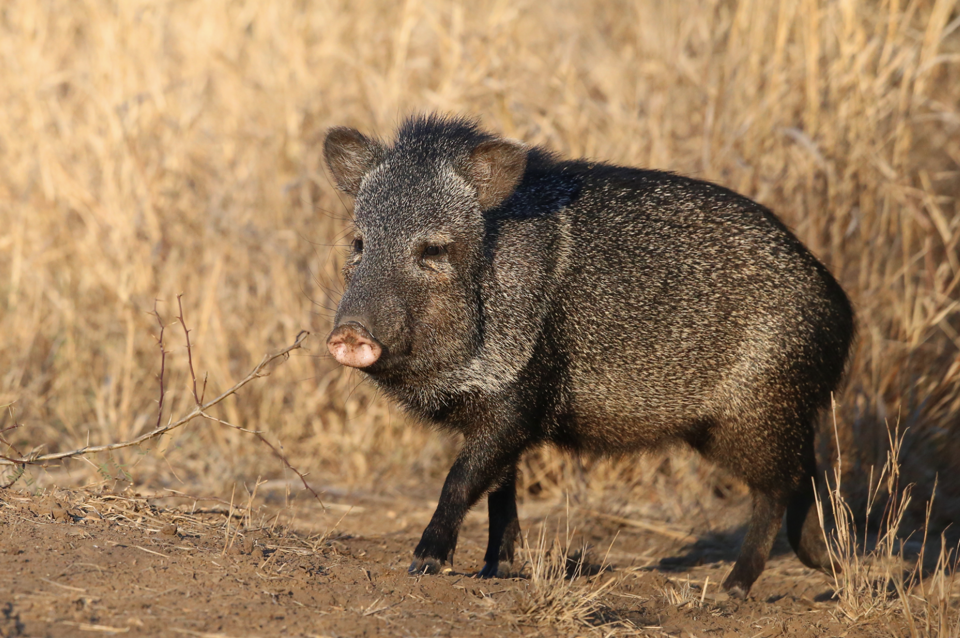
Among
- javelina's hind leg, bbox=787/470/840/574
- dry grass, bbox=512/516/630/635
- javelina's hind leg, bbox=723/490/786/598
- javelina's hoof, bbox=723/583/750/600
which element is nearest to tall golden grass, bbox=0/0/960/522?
javelina's hind leg, bbox=787/470/840/574

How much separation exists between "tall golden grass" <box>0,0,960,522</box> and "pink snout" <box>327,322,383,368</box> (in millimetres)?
1974

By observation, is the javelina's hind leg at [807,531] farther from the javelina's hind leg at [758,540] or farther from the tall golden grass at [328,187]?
the tall golden grass at [328,187]

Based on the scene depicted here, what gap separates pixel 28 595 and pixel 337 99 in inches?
150

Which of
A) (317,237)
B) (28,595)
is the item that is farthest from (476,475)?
(317,237)

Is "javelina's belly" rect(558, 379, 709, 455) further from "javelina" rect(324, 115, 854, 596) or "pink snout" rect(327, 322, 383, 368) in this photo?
"pink snout" rect(327, 322, 383, 368)

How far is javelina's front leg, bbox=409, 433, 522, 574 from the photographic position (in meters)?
3.34

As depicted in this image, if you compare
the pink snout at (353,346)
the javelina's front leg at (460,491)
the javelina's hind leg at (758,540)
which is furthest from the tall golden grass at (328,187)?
the pink snout at (353,346)

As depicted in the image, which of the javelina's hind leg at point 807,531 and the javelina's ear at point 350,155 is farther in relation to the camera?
the javelina's hind leg at point 807,531

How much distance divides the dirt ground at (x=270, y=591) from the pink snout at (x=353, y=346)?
63cm

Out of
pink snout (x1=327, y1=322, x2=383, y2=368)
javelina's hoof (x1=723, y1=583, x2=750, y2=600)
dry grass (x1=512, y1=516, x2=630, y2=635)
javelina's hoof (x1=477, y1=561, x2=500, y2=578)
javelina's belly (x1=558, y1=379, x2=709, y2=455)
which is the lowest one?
javelina's hoof (x1=723, y1=583, x2=750, y2=600)

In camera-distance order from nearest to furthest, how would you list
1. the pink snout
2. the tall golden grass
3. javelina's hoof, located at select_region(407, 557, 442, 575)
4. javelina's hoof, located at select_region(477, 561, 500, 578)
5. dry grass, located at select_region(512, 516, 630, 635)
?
dry grass, located at select_region(512, 516, 630, 635) < the pink snout < javelina's hoof, located at select_region(407, 557, 442, 575) < javelina's hoof, located at select_region(477, 561, 500, 578) < the tall golden grass

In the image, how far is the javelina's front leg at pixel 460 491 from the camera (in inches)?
131

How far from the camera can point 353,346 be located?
3082mm

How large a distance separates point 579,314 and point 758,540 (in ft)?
3.71
